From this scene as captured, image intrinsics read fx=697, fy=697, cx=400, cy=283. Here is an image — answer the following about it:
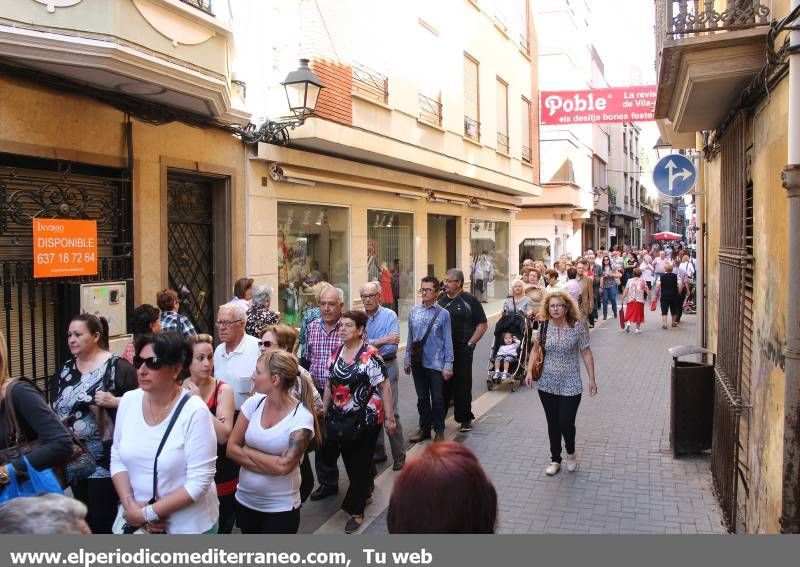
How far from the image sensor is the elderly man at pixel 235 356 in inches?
203

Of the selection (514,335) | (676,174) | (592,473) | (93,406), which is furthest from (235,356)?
(676,174)

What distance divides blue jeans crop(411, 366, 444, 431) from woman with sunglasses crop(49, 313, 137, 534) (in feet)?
12.8

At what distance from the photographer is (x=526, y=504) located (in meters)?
5.80

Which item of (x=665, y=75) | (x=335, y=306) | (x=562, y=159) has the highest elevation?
(x=562, y=159)

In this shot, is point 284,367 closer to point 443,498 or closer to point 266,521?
point 266,521

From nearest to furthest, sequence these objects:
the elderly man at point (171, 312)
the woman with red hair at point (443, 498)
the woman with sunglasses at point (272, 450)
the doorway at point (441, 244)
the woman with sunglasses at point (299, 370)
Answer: the woman with red hair at point (443, 498), the woman with sunglasses at point (272, 450), the woman with sunglasses at point (299, 370), the elderly man at point (171, 312), the doorway at point (441, 244)

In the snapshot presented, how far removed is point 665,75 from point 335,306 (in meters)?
3.28

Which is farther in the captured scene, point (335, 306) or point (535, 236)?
point (535, 236)

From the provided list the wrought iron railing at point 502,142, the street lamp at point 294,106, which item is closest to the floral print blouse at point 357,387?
the street lamp at point 294,106

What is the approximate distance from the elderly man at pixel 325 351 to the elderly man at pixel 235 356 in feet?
2.77

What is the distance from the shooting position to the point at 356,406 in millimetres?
5254

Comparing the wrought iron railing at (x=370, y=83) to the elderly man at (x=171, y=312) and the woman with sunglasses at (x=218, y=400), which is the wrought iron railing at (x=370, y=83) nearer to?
the elderly man at (x=171, y=312)

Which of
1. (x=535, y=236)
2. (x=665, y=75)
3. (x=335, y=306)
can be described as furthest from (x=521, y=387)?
(x=535, y=236)

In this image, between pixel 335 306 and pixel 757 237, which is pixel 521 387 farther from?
pixel 757 237
